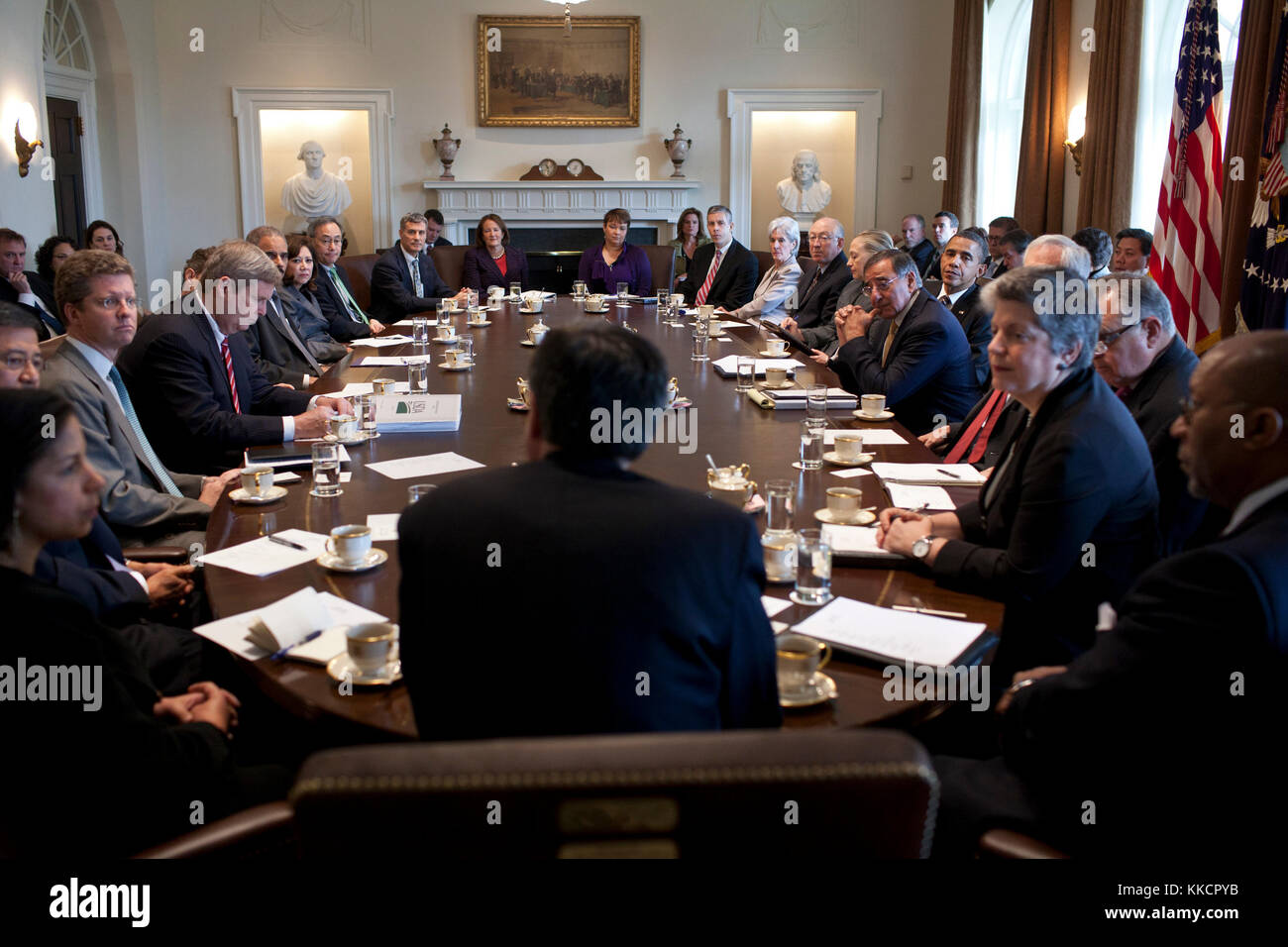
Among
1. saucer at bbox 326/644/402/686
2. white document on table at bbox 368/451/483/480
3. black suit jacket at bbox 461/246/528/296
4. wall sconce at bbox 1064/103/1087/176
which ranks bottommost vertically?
saucer at bbox 326/644/402/686

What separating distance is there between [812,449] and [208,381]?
2253mm

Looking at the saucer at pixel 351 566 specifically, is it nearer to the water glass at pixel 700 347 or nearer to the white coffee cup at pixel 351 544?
the white coffee cup at pixel 351 544

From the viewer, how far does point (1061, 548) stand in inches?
90.6

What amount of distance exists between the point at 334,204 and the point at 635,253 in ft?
14.0

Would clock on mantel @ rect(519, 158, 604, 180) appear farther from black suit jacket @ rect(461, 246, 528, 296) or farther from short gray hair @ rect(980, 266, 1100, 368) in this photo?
short gray hair @ rect(980, 266, 1100, 368)

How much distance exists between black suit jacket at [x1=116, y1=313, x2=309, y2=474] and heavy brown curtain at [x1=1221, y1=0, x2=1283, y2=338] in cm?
518

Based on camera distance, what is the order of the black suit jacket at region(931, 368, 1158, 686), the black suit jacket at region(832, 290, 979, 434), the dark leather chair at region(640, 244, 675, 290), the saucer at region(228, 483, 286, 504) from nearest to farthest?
the black suit jacket at region(931, 368, 1158, 686)
the saucer at region(228, 483, 286, 504)
the black suit jacket at region(832, 290, 979, 434)
the dark leather chair at region(640, 244, 675, 290)

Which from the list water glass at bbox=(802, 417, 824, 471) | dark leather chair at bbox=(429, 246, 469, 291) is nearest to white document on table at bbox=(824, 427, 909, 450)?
water glass at bbox=(802, 417, 824, 471)

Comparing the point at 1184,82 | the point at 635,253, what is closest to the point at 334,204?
the point at 635,253

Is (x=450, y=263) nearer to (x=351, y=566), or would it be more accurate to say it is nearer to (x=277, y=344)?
(x=277, y=344)

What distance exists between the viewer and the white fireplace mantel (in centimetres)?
1158

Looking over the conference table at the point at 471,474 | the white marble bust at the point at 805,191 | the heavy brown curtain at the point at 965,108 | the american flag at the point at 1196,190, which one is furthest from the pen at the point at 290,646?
the white marble bust at the point at 805,191

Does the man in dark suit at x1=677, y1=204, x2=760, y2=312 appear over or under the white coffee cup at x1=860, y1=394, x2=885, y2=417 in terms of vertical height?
over
